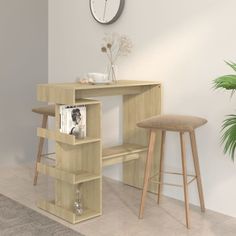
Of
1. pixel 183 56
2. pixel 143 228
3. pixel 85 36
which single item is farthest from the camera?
pixel 85 36

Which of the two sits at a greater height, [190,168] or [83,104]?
[83,104]

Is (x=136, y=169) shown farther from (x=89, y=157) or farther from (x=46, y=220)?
(x=46, y=220)

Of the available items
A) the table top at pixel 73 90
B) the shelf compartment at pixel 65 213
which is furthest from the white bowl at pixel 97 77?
the shelf compartment at pixel 65 213

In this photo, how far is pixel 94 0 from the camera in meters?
3.82

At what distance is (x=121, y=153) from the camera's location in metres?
3.26

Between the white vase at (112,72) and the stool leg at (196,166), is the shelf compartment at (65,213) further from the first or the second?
the white vase at (112,72)

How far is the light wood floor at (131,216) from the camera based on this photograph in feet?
9.02

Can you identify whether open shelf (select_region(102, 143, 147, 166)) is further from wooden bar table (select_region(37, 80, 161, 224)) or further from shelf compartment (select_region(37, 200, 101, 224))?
shelf compartment (select_region(37, 200, 101, 224))

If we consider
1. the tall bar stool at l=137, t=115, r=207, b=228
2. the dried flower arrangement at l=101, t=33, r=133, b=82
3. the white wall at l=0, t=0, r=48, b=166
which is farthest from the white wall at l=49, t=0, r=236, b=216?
the white wall at l=0, t=0, r=48, b=166

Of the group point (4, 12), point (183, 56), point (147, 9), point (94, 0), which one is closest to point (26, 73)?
point (4, 12)

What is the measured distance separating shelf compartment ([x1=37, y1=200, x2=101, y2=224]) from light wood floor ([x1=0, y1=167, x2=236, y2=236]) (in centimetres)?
4

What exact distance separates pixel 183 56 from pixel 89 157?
3.36 ft

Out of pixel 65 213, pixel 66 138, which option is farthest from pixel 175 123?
pixel 65 213

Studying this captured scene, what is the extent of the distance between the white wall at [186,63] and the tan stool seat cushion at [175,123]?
0.83 ft
